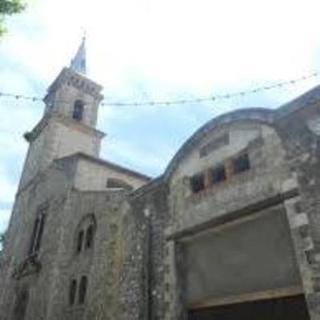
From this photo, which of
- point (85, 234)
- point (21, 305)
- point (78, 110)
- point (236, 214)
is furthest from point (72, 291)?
point (78, 110)

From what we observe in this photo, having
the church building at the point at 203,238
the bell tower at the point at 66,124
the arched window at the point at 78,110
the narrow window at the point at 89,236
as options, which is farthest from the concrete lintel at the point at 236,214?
the arched window at the point at 78,110

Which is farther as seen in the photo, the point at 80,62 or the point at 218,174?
the point at 80,62

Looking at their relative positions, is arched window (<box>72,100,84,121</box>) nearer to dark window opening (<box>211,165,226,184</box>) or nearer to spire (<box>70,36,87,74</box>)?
spire (<box>70,36,87,74</box>)

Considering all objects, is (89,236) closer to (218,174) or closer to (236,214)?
(218,174)

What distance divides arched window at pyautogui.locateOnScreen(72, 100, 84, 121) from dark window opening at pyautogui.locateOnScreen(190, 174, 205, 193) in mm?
15898

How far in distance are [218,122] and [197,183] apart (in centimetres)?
194

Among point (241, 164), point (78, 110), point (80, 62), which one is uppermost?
point (80, 62)

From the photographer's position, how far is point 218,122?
13406mm

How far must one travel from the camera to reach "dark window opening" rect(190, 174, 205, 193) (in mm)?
13609

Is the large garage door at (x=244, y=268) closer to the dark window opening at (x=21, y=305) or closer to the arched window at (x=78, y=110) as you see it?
the dark window opening at (x=21, y=305)

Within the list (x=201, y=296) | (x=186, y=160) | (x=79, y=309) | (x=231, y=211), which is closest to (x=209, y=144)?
(x=186, y=160)

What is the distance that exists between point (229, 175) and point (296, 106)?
8.60 feet

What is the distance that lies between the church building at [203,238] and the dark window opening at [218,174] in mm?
30

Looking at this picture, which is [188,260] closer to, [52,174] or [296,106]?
[296,106]
